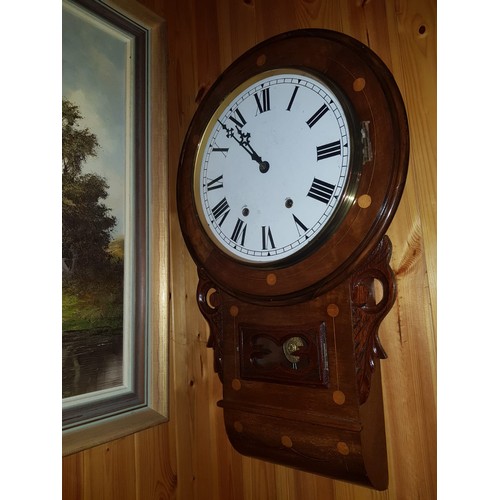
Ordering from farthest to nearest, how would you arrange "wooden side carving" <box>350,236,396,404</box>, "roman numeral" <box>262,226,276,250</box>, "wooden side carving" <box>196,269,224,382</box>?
"wooden side carving" <box>196,269,224,382</box> < "roman numeral" <box>262,226,276,250</box> < "wooden side carving" <box>350,236,396,404</box>

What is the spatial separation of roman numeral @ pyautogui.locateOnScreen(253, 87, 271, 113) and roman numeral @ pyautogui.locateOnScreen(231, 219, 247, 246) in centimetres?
29

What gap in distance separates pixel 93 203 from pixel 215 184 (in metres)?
0.32

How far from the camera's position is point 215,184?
47.1 inches

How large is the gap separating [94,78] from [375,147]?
2.50 ft

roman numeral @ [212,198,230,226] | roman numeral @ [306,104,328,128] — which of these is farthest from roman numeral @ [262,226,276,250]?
roman numeral @ [306,104,328,128]

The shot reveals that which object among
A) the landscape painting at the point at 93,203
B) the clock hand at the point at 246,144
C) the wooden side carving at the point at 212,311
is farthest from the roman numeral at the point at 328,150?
the landscape painting at the point at 93,203

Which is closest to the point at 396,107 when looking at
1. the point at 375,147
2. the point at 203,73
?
the point at 375,147

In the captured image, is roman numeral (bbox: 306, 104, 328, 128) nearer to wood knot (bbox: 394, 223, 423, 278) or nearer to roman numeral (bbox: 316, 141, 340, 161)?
roman numeral (bbox: 316, 141, 340, 161)

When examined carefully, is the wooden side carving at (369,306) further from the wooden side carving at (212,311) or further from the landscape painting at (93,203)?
the landscape painting at (93,203)

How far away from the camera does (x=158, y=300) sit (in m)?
1.30

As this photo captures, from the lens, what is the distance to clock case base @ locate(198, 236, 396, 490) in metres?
0.92

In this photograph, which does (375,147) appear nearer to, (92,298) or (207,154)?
(207,154)

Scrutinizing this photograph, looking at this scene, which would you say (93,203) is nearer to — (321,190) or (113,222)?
(113,222)

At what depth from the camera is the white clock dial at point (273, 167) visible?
1.00 meters
